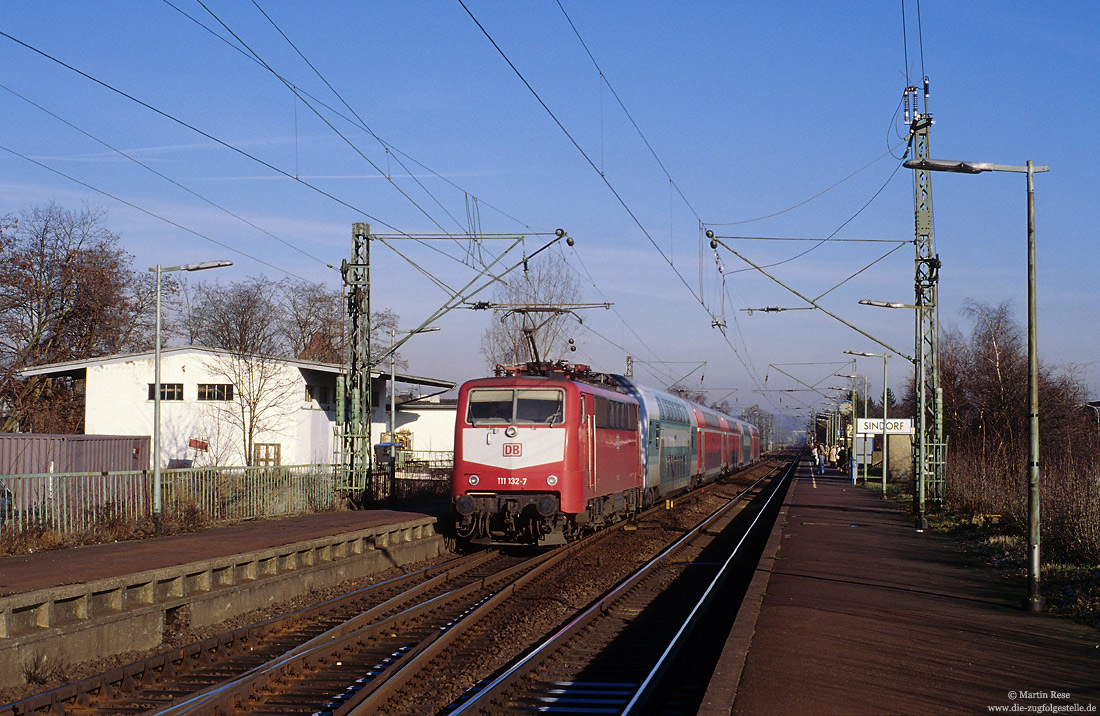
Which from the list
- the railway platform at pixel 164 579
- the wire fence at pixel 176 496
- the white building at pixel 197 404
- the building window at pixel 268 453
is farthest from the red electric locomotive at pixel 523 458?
the building window at pixel 268 453

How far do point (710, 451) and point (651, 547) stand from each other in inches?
845

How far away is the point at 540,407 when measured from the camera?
18.1 m

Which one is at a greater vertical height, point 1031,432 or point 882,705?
point 1031,432

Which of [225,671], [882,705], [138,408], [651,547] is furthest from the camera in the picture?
[138,408]

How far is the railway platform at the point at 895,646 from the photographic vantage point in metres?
7.47

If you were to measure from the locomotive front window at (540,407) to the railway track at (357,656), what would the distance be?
3191 mm

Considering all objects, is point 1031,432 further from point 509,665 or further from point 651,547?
point 651,547

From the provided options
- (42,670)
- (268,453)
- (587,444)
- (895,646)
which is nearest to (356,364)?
(587,444)

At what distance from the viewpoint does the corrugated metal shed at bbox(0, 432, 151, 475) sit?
21562mm

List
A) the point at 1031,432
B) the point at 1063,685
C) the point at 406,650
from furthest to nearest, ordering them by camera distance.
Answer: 1. the point at 1031,432
2. the point at 406,650
3. the point at 1063,685

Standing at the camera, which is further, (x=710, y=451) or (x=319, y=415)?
(x=710, y=451)

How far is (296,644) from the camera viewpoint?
10711 millimetres

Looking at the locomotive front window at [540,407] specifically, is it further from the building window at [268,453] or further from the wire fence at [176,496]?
the building window at [268,453]

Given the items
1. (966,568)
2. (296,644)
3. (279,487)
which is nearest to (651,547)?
(966,568)
